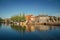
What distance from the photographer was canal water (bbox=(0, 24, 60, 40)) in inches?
128

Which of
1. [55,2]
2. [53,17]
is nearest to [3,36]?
[53,17]

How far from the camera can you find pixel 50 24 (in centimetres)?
338

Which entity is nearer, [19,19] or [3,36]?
[3,36]

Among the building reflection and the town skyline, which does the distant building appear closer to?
the town skyline

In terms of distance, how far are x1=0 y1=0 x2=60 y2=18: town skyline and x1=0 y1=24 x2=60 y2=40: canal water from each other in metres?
0.35

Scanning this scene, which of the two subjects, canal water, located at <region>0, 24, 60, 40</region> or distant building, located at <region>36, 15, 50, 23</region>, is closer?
canal water, located at <region>0, 24, 60, 40</region>

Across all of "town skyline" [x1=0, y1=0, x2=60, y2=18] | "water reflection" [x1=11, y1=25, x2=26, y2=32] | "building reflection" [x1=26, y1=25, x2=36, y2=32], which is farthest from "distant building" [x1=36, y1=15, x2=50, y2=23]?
"water reflection" [x1=11, y1=25, x2=26, y2=32]

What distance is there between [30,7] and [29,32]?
66cm

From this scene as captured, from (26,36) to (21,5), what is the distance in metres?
0.82

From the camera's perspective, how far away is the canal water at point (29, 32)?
3.26 m

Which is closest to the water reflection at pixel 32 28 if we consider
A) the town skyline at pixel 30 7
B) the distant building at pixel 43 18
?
the distant building at pixel 43 18

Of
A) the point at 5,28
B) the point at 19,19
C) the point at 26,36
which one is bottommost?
the point at 26,36

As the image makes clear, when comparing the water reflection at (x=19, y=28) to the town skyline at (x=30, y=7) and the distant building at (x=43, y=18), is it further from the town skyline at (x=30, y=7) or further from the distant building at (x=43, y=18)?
the distant building at (x=43, y=18)

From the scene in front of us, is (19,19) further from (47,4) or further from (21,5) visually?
(47,4)
